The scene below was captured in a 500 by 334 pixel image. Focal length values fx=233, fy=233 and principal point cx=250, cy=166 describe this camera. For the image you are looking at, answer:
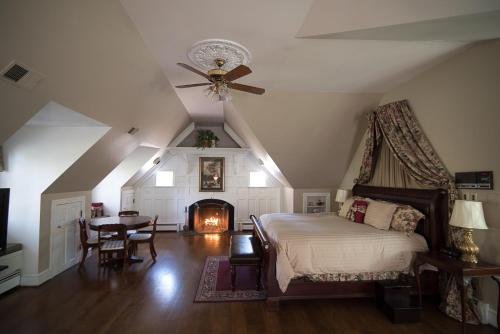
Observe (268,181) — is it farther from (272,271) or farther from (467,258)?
(467,258)

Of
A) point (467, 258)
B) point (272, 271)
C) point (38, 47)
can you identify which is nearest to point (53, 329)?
point (272, 271)

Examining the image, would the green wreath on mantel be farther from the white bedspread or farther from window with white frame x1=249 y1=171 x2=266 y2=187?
the white bedspread

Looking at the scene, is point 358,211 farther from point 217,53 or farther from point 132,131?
point 132,131

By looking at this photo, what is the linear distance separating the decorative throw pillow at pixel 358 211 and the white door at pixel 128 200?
547cm

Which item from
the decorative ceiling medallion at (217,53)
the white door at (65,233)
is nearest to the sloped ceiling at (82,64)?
the white door at (65,233)

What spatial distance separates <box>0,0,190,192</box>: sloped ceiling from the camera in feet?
5.56

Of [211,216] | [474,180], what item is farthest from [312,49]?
[211,216]

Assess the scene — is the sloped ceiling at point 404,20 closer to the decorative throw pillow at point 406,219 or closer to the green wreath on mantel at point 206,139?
the decorative throw pillow at point 406,219

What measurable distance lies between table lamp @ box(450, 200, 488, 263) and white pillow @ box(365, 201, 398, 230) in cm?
82

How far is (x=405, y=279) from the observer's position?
294 centimetres

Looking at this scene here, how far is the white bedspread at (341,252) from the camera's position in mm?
2789

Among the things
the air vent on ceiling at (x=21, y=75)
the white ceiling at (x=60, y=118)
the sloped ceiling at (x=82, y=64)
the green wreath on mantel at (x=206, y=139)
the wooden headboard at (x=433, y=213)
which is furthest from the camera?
the green wreath on mantel at (x=206, y=139)

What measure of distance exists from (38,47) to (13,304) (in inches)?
121

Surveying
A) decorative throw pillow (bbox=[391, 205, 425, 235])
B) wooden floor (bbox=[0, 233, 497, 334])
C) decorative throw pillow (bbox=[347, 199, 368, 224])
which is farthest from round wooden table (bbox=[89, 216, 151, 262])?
decorative throw pillow (bbox=[391, 205, 425, 235])
